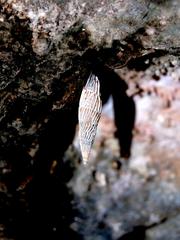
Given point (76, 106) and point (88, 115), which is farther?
point (76, 106)

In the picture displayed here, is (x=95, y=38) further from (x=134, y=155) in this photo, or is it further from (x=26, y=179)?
(x=134, y=155)

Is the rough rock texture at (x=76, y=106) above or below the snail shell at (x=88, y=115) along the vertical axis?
above

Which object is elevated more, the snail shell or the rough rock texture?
the rough rock texture

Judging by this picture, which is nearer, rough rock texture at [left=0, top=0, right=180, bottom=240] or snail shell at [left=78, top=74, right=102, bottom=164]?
rough rock texture at [left=0, top=0, right=180, bottom=240]

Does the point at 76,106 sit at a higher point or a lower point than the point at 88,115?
higher

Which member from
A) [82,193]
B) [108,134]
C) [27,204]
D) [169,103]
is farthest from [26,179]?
[169,103]
